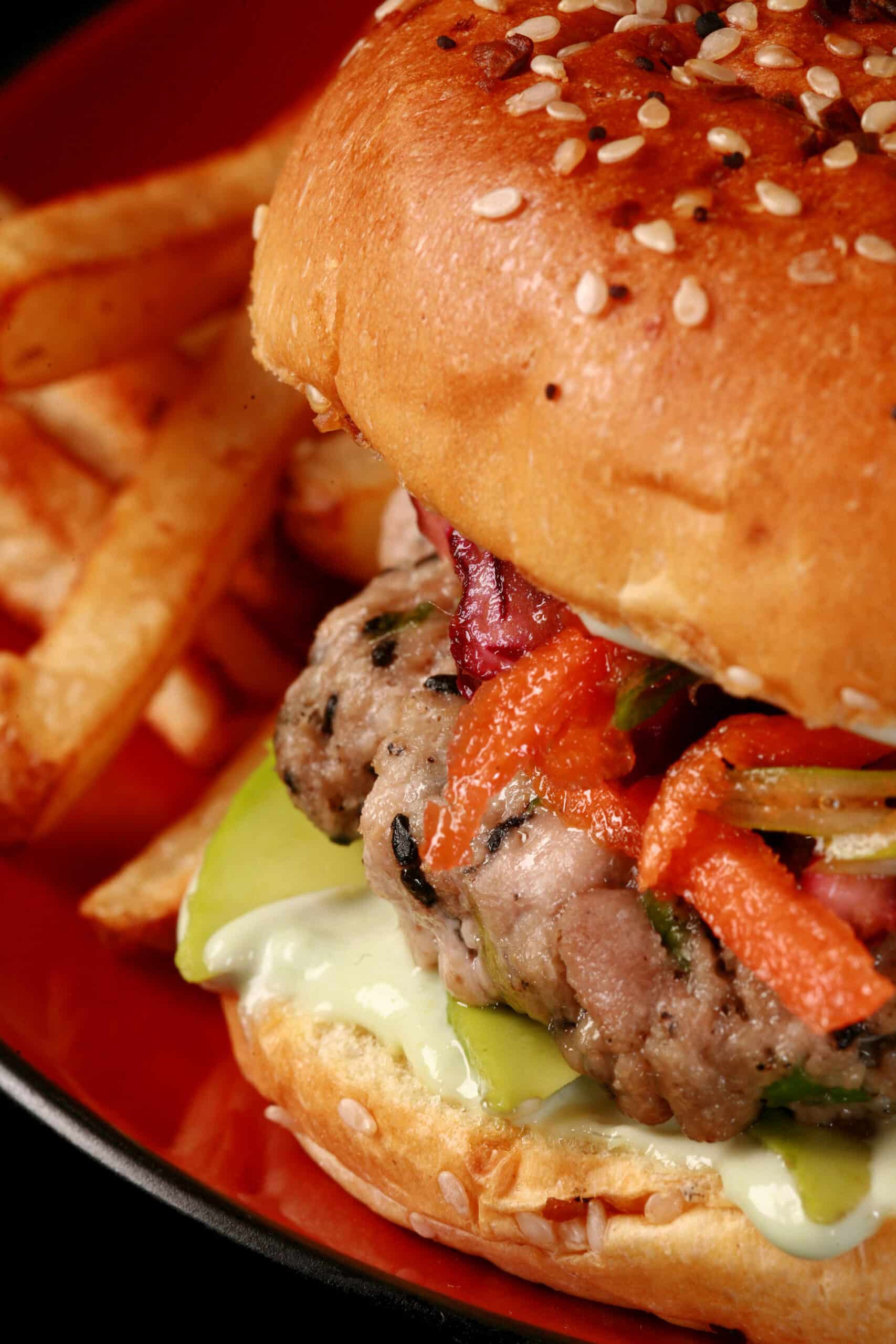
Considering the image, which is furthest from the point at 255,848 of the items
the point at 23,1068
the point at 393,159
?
the point at 393,159

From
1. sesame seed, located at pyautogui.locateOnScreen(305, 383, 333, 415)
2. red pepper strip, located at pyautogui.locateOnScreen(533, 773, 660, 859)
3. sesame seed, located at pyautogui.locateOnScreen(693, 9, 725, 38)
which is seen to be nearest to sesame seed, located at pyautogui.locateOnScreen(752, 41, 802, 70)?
sesame seed, located at pyautogui.locateOnScreen(693, 9, 725, 38)

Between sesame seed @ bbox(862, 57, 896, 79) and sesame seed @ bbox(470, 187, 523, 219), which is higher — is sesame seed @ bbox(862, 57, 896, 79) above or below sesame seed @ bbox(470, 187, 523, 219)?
below

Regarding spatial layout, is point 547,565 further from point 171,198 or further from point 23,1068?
point 171,198

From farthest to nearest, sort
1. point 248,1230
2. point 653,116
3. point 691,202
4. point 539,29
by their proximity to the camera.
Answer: point 248,1230, point 539,29, point 653,116, point 691,202

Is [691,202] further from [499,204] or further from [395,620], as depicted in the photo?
[395,620]

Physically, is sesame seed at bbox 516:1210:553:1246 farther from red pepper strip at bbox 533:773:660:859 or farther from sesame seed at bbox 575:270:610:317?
sesame seed at bbox 575:270:610:317

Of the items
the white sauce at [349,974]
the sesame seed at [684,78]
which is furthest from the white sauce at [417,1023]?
the sesame seed at [684,78]

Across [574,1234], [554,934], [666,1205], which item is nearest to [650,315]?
[554,934]
